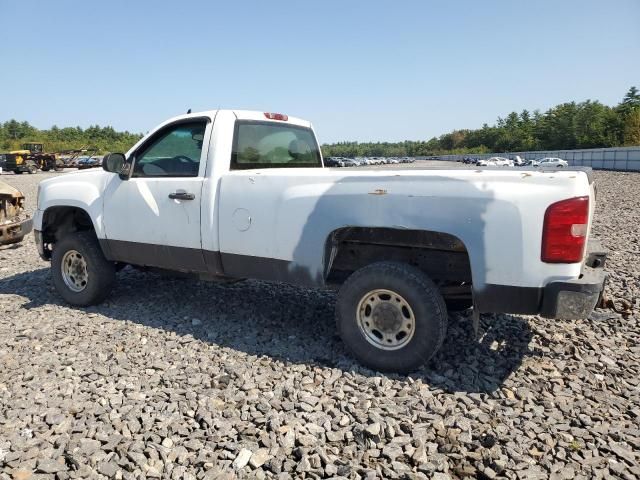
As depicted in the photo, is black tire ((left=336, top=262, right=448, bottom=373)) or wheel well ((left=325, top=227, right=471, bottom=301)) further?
wheel well ((left=325, top=227, right=471, bottom=301))

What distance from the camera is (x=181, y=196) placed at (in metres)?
4.47

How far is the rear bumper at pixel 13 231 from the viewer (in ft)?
27.3

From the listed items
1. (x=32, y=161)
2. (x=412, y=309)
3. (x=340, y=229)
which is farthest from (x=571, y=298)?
(x=32, y=161)

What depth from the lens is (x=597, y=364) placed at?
3865mm

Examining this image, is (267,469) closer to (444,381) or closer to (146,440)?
(146,440)

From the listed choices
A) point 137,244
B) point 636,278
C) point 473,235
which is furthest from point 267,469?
point 636,278

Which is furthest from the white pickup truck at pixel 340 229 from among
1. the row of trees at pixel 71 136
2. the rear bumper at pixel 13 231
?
the row of trees at pixel 71 136

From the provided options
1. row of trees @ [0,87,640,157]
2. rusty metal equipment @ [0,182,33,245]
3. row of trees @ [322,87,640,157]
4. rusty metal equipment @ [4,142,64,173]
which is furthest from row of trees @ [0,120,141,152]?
rusty metal equipment @ [0,182,33,245]

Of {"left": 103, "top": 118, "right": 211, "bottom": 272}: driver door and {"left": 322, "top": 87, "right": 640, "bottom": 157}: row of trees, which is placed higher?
{"left": 322, "top": 87, "right": 640, "bottom": 157}: row of trees

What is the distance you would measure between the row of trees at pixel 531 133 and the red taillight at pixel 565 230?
53977mm

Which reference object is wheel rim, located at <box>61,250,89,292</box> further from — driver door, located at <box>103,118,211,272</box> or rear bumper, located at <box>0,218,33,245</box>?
rear bumper, located at <box>0,218,33,245</box>

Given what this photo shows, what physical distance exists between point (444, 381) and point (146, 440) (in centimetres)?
218

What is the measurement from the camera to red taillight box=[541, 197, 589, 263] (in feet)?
9.93

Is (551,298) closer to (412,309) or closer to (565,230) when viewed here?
(565,230)
